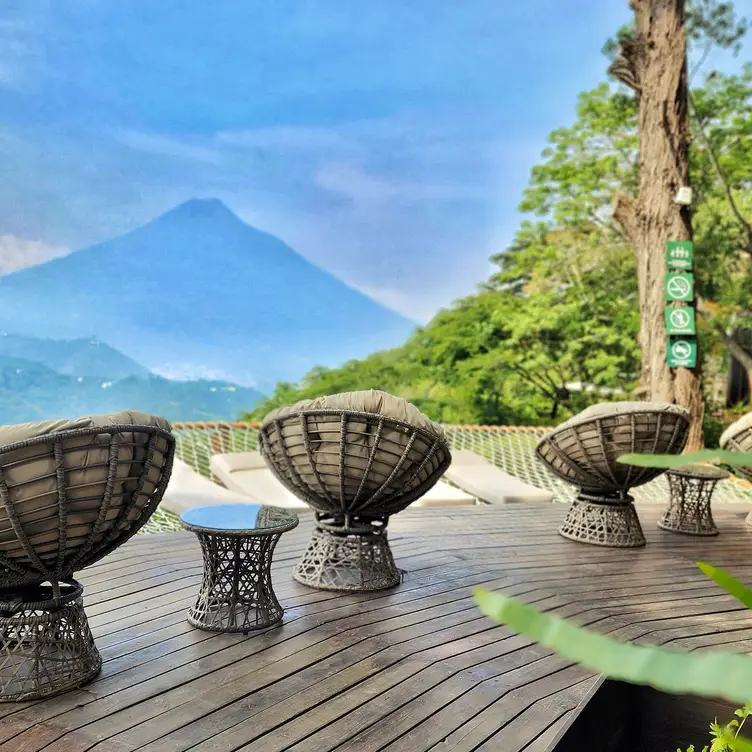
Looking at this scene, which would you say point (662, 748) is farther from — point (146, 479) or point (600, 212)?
point (600, 212)

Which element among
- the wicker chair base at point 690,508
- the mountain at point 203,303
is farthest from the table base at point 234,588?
the mountain at point 203,303

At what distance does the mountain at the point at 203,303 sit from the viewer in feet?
91.0

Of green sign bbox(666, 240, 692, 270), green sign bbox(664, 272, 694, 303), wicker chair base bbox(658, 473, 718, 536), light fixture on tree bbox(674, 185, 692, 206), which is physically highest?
light fixture on tree bbox(674, 185, 692, 206)

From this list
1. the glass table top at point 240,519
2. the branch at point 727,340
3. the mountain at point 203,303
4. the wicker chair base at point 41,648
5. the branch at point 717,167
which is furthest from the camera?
the mountain at point 203,303

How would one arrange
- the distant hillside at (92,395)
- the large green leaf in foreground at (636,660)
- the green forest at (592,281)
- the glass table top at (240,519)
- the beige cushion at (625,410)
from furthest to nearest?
1. the distant hillside at (92,395)
2. the green forest at (592,281)
3. the beige cushion at (625,410)
4. the glass table top at (240,519)
5. the large green leaf in foreground at (636,660)

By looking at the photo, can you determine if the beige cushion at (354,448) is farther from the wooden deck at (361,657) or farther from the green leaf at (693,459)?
the green leaf at (693,459)

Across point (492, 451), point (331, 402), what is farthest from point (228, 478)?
point (492, 451)

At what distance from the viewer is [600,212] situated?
40.6 ft

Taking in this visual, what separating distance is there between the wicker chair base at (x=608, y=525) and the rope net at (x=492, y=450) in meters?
1.05

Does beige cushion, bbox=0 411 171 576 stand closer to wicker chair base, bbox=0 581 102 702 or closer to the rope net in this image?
wicker chair base, bbox=0 581 102 702

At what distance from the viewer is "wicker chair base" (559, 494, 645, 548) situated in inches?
150

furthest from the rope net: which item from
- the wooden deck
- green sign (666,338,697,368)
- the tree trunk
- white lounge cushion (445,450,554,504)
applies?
the wooden deck

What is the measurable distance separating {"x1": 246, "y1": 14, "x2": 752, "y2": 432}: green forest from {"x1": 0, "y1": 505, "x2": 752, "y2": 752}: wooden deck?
8.76 metres

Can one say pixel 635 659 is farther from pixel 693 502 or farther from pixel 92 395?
pixel 92 395
